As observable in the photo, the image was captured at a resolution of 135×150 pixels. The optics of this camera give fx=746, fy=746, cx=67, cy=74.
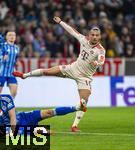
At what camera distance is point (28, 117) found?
44.1ft

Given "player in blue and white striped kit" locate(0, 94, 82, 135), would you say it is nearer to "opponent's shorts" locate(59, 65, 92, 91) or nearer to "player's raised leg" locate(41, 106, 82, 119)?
"player's raised leg" locate(41, 106, 82, 119)

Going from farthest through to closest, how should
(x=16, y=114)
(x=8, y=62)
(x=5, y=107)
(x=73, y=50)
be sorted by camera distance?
(x=73, y=50)
(x=8, y=62)
(x=16, y=114)
(x=5, y=107)

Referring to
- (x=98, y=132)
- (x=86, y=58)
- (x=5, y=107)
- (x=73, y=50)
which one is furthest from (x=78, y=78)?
(x=73, y=50)

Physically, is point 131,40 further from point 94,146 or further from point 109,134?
Result: point 94,146

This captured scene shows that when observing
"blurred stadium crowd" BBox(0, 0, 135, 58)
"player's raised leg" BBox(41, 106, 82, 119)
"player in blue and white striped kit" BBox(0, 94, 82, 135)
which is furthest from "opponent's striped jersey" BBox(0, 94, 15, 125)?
"blurred stadium crowd" BBox(0, 0, 135, 58)

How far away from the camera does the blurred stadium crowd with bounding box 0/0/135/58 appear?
2567 centimetres

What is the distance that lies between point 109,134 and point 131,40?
1325 centimetres

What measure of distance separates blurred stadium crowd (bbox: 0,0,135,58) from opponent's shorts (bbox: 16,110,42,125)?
1153 cm

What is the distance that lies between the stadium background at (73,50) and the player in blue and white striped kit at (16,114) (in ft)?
8.93

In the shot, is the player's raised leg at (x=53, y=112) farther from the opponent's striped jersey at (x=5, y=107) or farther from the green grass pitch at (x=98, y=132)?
the opponent's striped jersey at (x=5, y=107)

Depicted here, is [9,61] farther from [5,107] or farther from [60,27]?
[60,27]

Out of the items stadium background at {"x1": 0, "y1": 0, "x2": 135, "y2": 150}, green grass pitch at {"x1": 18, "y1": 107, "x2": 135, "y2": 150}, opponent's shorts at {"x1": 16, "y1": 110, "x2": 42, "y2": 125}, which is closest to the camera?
A: green grass pitch at {"x1": 18, "y1": 107, "x2": 135, "y2": 150}

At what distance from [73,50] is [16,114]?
508 inches

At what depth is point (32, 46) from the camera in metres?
25.4
